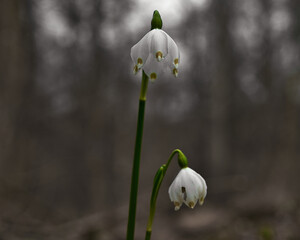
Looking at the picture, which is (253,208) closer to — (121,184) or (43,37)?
(43,37)

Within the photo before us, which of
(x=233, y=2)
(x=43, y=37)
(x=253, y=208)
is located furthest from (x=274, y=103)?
(x=43, y=37)

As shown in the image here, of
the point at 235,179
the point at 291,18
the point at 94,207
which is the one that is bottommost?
the point at 94,207

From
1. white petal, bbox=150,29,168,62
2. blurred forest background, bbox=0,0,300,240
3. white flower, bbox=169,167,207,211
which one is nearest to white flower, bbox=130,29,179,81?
white petal, bbox=150,29,168,62

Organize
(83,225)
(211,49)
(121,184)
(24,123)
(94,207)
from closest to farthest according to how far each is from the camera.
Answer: (83,225) < (24,123) < (94,207) < (211,49) < (121,184)

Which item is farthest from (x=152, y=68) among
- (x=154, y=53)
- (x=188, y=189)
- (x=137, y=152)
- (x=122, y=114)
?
(x=122, y=114)

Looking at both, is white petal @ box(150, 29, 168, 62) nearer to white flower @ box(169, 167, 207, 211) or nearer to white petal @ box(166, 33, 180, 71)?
white petal @ box(166, 33, 180, 71)

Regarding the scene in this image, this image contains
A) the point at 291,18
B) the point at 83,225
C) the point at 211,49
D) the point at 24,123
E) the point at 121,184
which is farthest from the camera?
the point at 121,184
